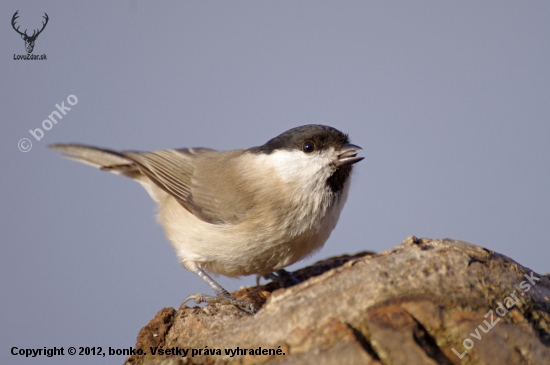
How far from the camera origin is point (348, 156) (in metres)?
2.95

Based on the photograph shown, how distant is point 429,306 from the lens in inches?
80.9

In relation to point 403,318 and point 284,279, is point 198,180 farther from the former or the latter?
point 403,318

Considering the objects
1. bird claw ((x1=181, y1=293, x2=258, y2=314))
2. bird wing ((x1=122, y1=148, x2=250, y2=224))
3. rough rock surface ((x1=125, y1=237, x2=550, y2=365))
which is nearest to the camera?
rough rock surface ((x1=125, y1=237, x2=550, y2=365))

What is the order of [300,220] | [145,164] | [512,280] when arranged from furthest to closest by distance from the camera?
[145,164] → [300,220] → [512,280]

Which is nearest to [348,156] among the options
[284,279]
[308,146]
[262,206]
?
[308,146]

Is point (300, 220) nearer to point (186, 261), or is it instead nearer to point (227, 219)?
point (227, 219)

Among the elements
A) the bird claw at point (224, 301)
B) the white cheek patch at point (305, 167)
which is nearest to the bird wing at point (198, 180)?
the white cheek patch at point (305, 167)

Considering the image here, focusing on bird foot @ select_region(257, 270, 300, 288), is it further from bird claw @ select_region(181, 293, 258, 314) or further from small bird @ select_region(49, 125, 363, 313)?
bird claw @ select_region(181, 293, 258, 314)

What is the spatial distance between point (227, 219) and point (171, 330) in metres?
0.88

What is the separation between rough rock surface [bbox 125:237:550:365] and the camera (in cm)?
197

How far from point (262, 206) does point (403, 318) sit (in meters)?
1.28

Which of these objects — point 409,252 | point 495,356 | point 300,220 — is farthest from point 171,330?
point 495,356

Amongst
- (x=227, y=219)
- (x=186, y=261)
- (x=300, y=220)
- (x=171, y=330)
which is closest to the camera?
(x=171, y=330)

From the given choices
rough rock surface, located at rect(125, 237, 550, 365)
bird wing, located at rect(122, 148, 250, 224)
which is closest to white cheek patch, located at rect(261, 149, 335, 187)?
bird wing, located at rect(122, 148, 250, 224)
